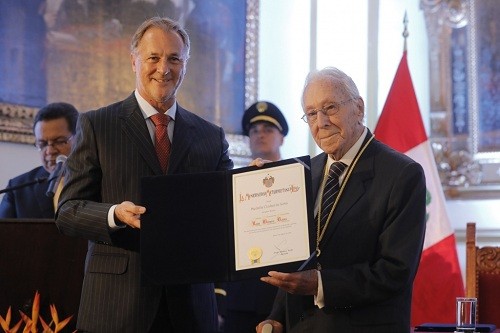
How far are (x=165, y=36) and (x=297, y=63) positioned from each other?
5.01 metres

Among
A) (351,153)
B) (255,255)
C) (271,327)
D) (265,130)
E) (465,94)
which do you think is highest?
(465,94)

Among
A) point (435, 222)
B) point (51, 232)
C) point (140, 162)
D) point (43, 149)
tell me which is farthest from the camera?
point (435, 222)

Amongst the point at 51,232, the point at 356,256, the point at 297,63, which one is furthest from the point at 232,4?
the point at 356,256

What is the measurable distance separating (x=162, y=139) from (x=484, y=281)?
1678 millimetres

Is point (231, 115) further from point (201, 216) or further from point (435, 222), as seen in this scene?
point (201, 216)

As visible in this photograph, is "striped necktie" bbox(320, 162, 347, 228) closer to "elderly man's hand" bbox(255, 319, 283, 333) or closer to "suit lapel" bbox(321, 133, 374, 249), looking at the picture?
"suit lapel" bbox(321, 133, 374, 249)

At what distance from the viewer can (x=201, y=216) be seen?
2.89 m

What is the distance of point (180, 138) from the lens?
313 cm

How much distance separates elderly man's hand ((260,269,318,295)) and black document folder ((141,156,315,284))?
0.54ft

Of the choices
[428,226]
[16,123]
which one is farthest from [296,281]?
[16,123]

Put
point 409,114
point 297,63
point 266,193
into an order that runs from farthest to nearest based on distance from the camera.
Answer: point 297,63 → point 409,114 → point 266,193

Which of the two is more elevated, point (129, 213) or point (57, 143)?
point (57, 143)

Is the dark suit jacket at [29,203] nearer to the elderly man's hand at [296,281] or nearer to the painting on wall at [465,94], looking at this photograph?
the elderly man's hand at [296,281]

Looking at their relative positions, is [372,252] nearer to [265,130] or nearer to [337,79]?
[337,79]
